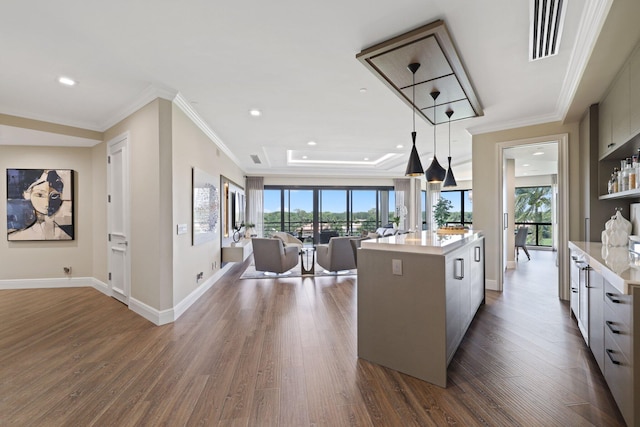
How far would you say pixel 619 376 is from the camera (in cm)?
162

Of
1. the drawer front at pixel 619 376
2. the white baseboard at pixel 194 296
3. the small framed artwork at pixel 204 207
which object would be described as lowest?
the white baseboard at pixel 194 296

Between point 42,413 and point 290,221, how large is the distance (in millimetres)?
7793

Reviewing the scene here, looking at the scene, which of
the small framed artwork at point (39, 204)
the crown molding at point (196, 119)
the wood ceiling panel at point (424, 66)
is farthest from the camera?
the small framed artwork at point (39, 204)

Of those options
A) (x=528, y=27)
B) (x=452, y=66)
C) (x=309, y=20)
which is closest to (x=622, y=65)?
(x=528, y=27)

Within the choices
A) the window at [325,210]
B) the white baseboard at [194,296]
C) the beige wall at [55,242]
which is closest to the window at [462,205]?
the window at [325,210]

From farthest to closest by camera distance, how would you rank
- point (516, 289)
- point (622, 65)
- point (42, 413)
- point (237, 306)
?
point (516, 289), point (237, 306), point (622, 65), point (42, 413)

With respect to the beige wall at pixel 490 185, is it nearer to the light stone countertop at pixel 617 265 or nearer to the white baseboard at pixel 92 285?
the light stone countertop at pixel 617 265

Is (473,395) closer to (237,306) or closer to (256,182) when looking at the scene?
(237,306)

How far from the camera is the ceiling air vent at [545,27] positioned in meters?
1.82

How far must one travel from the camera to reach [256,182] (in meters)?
8.93

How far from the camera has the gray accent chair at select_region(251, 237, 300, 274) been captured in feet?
17.0

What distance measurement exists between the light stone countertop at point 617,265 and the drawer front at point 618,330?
0.20 m

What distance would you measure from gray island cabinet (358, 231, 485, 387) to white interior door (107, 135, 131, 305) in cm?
307

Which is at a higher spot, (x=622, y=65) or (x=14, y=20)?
(x=14, y=20)
